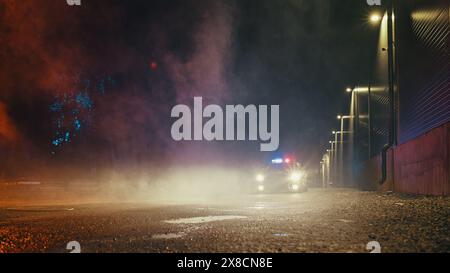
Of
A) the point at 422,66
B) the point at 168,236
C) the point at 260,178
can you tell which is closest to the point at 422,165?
the point at 422,66

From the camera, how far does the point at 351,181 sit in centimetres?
5434

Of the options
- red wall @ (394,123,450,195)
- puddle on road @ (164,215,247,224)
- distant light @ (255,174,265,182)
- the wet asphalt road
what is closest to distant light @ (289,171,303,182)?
distant light @ (255,174,265,182)

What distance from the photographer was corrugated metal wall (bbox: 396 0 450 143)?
1703cm

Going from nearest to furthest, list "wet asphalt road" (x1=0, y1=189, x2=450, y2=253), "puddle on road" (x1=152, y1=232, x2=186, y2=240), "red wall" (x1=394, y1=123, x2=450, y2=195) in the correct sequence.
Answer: "wet asphalt road" (x1=0, y1=189, x2=450, y2=253), "puddle on road" (x1=152, y1=232, x2=186, y2=240), "red wall" (x1=394, y1=123, x2=450, y2=195)

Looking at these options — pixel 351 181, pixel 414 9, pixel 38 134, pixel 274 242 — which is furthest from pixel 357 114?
pixel 274 242

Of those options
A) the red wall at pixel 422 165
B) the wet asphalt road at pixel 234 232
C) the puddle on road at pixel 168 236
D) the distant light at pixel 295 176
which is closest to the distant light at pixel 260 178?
the distant light at pixel 295 176

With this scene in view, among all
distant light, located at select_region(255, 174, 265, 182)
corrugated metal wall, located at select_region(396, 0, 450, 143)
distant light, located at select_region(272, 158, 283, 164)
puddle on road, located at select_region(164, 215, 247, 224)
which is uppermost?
corrugated metal wall, located at select_region(396, 0, 450, 143)

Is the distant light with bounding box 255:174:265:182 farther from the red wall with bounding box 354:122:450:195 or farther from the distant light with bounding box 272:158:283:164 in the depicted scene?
the red wall with bounding box 354:122:450:195

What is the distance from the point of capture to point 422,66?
67.8ft

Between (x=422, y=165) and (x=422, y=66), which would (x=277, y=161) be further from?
(x=422, y=165)

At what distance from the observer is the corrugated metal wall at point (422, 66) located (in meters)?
17.0

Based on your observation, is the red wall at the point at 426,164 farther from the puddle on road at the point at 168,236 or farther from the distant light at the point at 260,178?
the puddle on road at the point at 168,236
